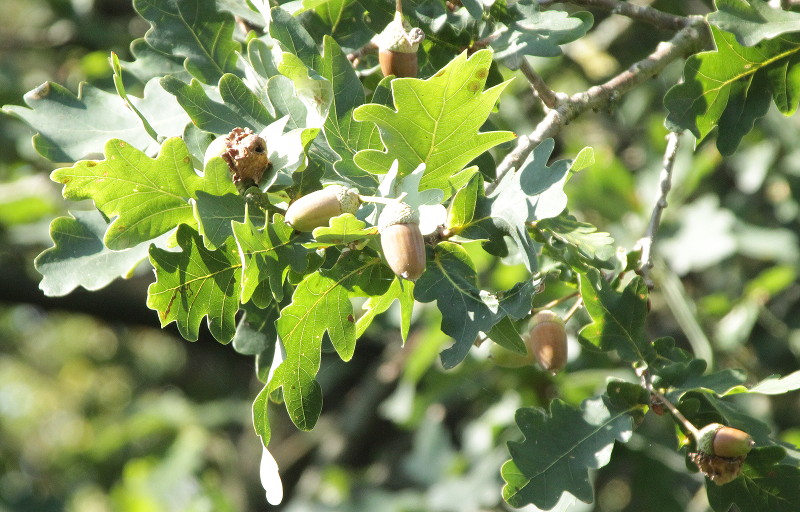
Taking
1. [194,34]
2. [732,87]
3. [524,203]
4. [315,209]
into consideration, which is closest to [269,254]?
[315,209]

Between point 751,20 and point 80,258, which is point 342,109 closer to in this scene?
point 80,258

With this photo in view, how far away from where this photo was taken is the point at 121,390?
6102mm

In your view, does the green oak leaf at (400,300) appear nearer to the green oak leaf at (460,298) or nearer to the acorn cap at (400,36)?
the green oak leaf at (460,298)

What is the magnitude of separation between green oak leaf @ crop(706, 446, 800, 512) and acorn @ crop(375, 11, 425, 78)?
28.4 inches

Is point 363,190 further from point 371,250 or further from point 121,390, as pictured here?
point 121,390

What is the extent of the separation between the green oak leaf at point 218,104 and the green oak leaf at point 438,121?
0.16 metres

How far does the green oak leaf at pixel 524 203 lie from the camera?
1.11 m

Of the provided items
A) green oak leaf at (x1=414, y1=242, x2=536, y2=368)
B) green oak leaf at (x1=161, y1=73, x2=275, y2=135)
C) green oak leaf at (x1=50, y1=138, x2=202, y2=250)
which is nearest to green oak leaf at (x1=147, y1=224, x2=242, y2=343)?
green oak leaf at (x1=50, y1=138, x2=202, y2=250)

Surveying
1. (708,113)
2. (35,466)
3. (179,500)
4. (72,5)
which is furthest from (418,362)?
(35,466)

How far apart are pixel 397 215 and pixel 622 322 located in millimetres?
463

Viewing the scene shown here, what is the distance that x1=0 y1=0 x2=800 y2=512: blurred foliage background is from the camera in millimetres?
2650

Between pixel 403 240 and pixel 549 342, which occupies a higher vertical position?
pixel 403 240

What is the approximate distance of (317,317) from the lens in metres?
1.16

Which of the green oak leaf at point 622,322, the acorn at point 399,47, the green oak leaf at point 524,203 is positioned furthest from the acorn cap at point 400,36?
the green oak leaf at point 622,322
